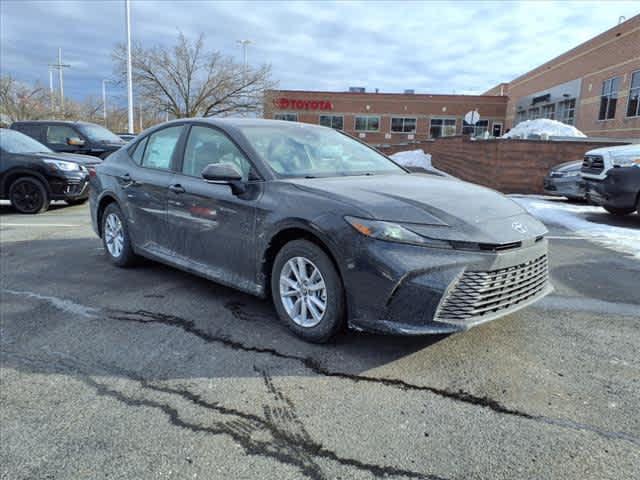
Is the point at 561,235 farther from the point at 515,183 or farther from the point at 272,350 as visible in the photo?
the point at 515,183

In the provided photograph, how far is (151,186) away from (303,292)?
2149mm

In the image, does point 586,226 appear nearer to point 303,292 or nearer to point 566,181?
point 566,181

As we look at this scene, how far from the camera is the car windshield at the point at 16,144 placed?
9539mm

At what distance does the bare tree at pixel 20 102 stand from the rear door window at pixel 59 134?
1463 inches

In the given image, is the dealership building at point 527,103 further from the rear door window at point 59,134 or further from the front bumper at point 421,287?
the front bumper at point 421,287

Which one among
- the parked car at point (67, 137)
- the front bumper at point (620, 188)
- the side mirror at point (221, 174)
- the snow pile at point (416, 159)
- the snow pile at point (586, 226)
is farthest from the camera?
the snow pile at point (416, 159)

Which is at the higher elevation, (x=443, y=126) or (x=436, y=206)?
(x=443, y=126)

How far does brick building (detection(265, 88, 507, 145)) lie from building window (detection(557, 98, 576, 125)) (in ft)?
41.8

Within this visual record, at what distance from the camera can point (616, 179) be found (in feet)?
27.8

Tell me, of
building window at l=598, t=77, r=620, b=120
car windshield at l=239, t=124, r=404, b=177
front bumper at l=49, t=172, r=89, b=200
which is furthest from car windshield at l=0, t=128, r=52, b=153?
building window at l=598, t=77, r=620, b=120

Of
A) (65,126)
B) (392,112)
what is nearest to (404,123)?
(392,112)

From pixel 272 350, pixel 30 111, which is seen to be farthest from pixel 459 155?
pixel 30 111

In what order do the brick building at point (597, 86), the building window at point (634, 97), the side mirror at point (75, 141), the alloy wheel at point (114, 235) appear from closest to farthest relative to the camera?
the alloy wheel at point (114, 235) < the side mirror at point (75, 141) < the building window at point (634, 97) < the brick building at point (597, 86)

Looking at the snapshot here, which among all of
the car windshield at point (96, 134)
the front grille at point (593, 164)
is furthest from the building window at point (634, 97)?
the car windshield at point (96, 134)
